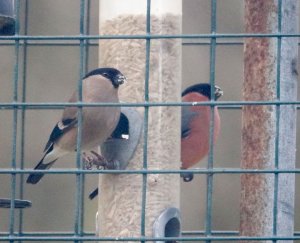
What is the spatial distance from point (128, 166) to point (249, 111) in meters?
0.46

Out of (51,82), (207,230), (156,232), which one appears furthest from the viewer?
(51,82)

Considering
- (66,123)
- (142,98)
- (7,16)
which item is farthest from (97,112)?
(7,16)

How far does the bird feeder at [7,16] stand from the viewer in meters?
3.92

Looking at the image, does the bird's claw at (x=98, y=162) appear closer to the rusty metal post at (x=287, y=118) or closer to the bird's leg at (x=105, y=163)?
the bird's leg at (x=105, y=163)

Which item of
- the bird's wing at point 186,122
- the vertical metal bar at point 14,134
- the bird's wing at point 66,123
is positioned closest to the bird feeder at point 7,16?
the vertical metal bar at point 14,134

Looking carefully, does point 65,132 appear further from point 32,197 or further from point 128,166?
point 32,197

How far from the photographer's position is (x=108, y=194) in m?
4.44

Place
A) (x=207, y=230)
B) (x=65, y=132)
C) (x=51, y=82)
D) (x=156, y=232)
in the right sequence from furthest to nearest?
(x=51, y=82) < (x=65, y=132) < (x=156, y=232) < (x=207, y=230)

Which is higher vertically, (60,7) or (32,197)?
(60,7)

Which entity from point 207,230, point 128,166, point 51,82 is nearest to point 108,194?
point 128,166

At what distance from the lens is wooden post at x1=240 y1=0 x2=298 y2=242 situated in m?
4.42

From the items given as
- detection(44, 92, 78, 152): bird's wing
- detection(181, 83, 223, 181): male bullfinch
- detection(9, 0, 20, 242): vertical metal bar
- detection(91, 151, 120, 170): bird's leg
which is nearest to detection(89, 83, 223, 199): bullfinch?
detection(181, 83, 223, 181): male bullfinch

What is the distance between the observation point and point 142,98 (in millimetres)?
4371

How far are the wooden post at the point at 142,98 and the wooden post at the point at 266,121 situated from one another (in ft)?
0.80
